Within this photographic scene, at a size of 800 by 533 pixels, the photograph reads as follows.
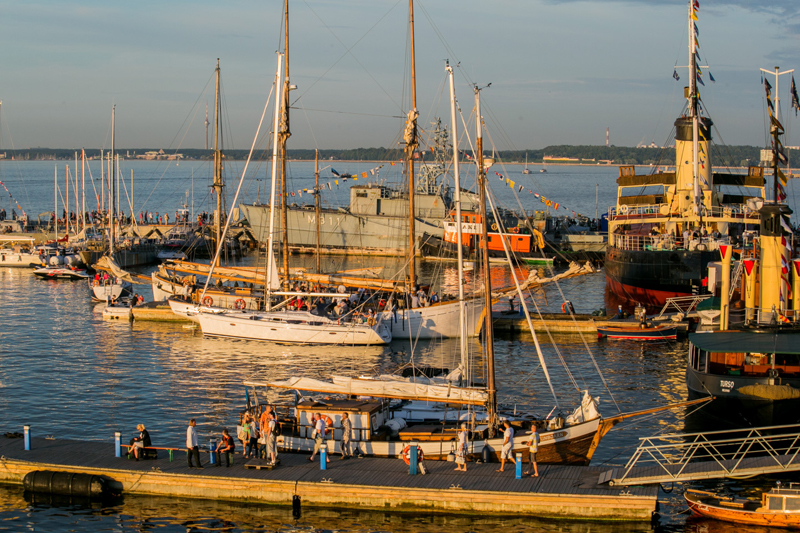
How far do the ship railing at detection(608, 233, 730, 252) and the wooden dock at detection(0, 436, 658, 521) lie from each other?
1378 inches

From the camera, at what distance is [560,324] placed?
157 feet

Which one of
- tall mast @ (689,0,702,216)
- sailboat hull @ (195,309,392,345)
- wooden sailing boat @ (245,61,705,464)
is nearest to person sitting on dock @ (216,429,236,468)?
wooden sailing boat @ (245,61,705,464)

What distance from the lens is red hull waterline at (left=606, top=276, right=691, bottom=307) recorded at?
5583 cm

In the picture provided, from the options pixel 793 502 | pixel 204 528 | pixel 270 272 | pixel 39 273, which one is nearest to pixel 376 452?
pixel 204 528

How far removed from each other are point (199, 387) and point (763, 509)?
79.0 ft

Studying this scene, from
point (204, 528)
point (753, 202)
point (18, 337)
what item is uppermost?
point (753, 202)

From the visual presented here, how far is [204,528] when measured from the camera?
2234 centimetres

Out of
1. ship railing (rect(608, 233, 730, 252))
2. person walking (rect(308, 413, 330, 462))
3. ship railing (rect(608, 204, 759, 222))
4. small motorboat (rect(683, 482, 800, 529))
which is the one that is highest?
ship railing (rect(608, 204, 759, 222))

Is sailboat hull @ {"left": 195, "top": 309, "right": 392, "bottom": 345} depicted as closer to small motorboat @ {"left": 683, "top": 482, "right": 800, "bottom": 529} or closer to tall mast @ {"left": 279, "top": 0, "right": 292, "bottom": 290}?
tall mast @ {"left": 279, "top": 0, "right": 292, "bottom": 290}

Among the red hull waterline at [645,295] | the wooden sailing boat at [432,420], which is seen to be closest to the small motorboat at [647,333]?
the red hull waterline at [645,295]

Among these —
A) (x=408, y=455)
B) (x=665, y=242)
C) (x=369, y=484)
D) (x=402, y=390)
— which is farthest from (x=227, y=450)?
(x=665, y=242)

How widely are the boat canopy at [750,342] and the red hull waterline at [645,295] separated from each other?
2457 centimetres

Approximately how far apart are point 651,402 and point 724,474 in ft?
37.2

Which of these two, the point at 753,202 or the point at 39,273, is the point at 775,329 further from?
the point at 39,273
